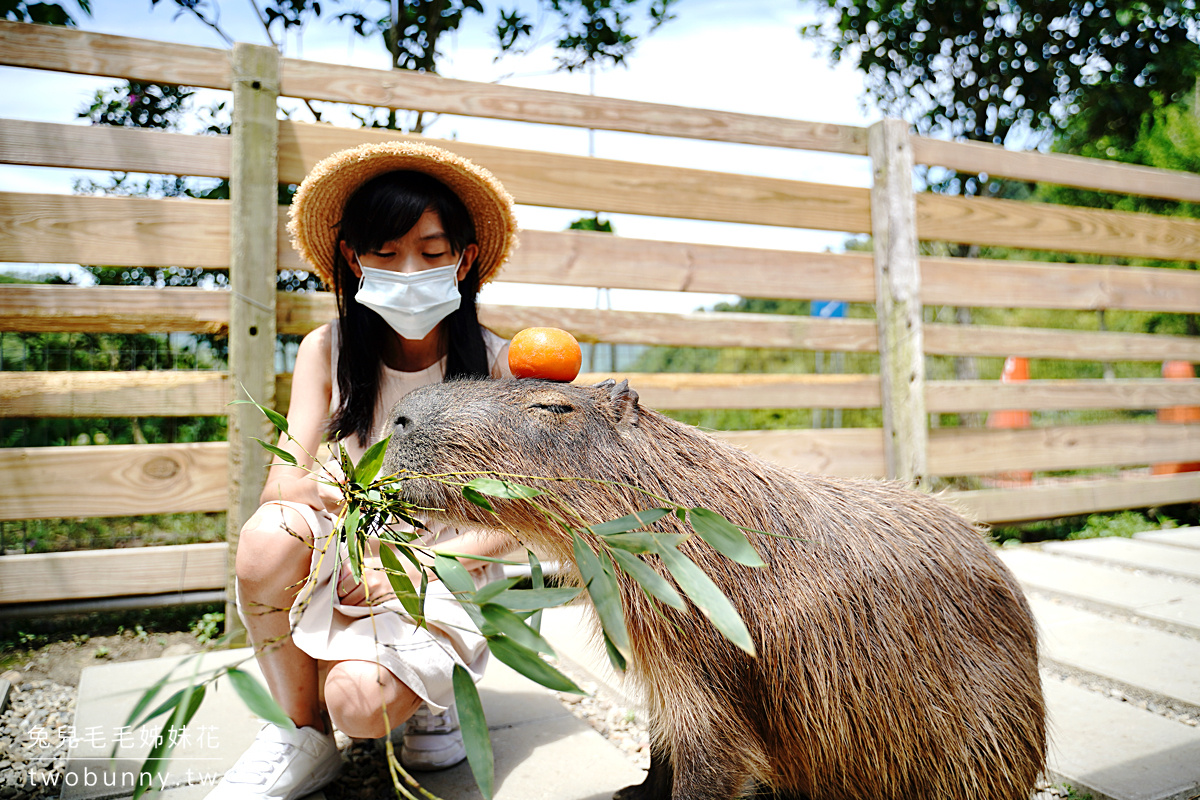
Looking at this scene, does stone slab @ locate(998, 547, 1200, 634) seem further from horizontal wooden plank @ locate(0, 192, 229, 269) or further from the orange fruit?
horizontal wooden plank @ locate(0, 192, 229, 269)

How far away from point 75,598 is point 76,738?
3.39ft

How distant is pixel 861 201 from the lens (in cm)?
440

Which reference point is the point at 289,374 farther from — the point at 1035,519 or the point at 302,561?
the point at 1035,519

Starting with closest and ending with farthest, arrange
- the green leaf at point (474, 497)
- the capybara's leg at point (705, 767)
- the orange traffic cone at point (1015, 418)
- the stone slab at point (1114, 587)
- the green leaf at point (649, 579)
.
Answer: the green leaf at point (649, 579) → the green leaf at point (474, 497) → the capybara's leg at point (705, 767) → the stone slab at point (1114, 587) → the orange traffic cone at point (1015, 418)

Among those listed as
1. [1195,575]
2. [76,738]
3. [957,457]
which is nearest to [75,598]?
[76,738]

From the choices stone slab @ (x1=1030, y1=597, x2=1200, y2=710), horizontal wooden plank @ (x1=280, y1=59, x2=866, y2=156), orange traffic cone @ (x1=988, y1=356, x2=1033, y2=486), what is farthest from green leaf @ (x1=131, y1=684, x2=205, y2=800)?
orange traffic cone @ (x1=988, y1=356, x2=1033, y2=486)

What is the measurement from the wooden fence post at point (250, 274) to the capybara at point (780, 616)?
1882 mm

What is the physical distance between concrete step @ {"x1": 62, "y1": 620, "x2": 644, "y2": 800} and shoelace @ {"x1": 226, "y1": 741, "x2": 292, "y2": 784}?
8.1 inches

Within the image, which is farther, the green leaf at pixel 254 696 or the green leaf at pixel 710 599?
the green leaf at pixel 710 599

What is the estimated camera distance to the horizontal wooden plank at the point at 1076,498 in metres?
4.68

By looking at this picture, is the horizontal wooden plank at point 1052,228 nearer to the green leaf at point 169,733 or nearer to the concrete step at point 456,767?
the concrete step at point 456,767

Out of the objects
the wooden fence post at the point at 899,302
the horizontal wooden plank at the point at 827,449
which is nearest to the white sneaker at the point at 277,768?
the horizontal wooden plank at the point at 827,449

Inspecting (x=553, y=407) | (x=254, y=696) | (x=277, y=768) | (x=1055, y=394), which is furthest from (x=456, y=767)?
(x=1055, y=394)

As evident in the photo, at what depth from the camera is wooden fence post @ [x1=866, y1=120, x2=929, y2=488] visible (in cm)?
434
